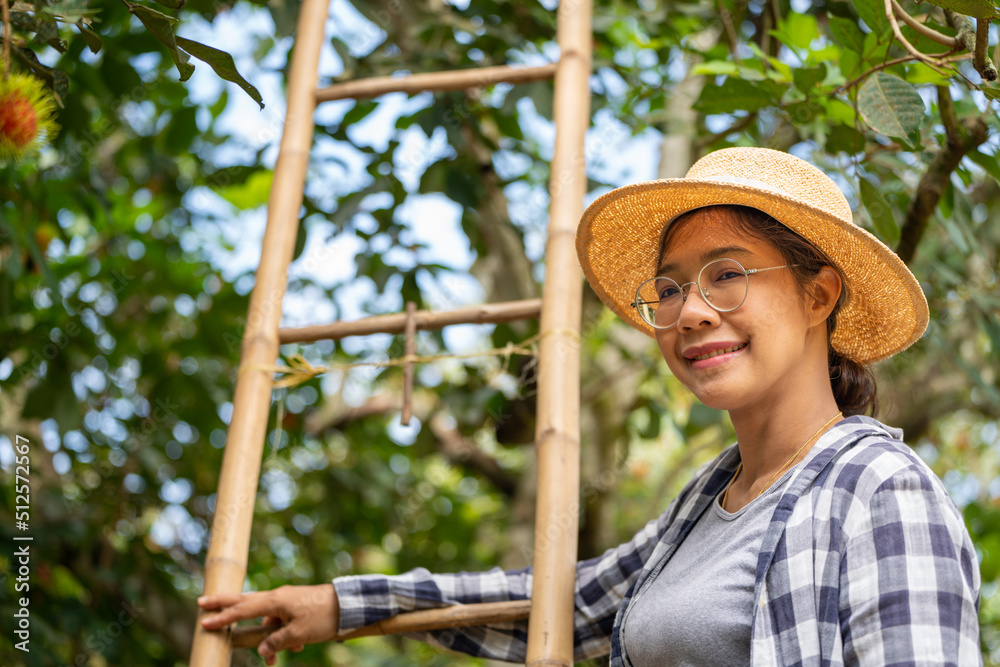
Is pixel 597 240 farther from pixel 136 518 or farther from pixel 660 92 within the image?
pixel 136 518

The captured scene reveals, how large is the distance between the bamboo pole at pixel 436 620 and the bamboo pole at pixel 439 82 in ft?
3.02

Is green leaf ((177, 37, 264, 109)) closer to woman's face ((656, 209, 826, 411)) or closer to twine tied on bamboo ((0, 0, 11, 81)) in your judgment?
twine tied on bamboo ((0, 0, 11, 81))

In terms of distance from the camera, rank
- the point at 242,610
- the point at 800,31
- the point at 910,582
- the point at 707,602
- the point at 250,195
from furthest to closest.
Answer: the point at 250,195 → the point at 800,31 → the point at 242,610 → the point at 707,602 → the point at 910,582

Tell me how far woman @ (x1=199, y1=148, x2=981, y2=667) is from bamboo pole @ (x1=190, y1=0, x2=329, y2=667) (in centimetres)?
7

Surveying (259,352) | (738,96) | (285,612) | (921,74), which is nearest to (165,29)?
(259,352)

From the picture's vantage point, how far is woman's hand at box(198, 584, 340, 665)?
55.7 inches

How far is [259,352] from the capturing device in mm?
1597

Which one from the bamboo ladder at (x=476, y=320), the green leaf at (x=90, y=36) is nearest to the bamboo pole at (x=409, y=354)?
the bamboo ladder at (x=476, y=320)

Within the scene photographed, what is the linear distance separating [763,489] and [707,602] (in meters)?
0.19

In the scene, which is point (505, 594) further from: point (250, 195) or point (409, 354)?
point (250, 195)

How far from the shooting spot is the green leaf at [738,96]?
161 cm

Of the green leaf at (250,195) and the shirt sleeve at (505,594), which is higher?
the green leaf at (250,195)

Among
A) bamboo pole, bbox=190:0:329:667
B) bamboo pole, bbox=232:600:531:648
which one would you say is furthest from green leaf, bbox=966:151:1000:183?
bamboo pole, bbox=190:0:329:667

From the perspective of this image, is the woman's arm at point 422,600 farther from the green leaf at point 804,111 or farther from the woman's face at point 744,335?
the green leaf at point 804,111
